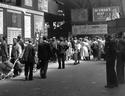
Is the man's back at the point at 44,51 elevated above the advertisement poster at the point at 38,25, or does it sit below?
below

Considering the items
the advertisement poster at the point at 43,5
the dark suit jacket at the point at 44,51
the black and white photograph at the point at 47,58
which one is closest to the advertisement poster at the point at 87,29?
the black and white photograph at the point at 47,58

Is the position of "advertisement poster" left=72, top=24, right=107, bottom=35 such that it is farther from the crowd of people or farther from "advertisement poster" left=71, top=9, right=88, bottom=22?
the crowd of people

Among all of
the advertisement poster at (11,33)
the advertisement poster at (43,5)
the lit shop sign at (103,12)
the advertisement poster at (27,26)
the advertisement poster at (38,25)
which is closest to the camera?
the advertisement poster at (11,33)

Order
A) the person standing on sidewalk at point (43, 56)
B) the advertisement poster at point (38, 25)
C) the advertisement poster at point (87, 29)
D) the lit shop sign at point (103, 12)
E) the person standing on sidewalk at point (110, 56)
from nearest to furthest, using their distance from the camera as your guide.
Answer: the person standing on sidewalk at point (110, 56) → the person standing on sidewalk at point (43, 56) → the advertisement poster at point (38, 25) → the lit shop sign at point (103, 12) → the advertisement poster at point (87, 29)

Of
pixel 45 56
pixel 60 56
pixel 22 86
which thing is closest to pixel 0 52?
pixel 45 56

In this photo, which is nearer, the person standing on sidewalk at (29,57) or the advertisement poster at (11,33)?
the person standing on sidewalk at (29,57)

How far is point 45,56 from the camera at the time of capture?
15133 mm

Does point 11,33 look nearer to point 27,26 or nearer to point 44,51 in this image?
point 27,26

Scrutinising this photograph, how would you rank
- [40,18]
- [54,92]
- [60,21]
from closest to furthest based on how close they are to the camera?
[54,92]
[40,18]
[60,21]

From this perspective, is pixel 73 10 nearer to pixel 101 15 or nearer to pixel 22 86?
pixel 101 15

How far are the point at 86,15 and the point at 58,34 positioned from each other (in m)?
5.89

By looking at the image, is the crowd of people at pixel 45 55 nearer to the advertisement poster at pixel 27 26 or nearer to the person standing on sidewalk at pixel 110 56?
the person standing on sidewalk at pixel 110 56

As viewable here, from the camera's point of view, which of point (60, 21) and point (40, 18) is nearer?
point (40, 18)

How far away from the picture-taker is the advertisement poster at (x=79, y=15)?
39719mm
